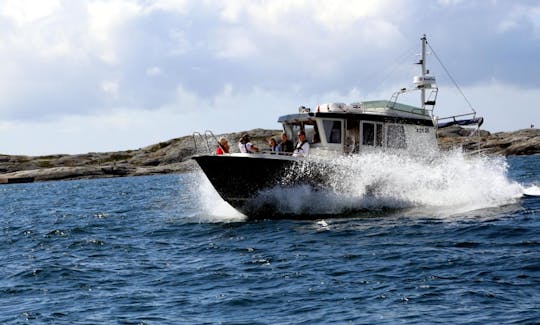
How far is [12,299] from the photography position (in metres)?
14.6

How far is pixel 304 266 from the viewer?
15.8 m

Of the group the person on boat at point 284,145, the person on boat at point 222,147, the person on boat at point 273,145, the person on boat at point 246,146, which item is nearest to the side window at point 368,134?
the person on boat at point 284,145

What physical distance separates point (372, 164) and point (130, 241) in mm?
8621

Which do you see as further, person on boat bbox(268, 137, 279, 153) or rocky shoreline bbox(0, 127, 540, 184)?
rocky shoreline bbox(0, 127, 540, 184)

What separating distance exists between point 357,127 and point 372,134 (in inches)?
26.1

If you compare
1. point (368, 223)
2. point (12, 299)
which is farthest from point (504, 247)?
point (12, 299)

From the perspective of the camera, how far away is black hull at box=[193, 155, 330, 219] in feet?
A: 75.9

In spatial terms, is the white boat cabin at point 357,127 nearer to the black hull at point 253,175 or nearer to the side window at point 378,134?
the side window at point 378,134

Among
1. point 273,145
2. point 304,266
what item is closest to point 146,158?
point 273,145

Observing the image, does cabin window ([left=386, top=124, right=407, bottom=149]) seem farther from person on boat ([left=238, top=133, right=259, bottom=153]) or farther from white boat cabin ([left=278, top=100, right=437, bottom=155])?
person on boat ([left=238, top=133, right=259, bottom=153])

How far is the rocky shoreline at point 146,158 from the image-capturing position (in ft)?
327

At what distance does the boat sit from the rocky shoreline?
196 ft

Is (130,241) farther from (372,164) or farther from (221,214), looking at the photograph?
(372,164)

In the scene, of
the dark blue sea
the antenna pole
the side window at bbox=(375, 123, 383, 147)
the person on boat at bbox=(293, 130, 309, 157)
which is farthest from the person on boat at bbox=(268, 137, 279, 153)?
the antenna pole
